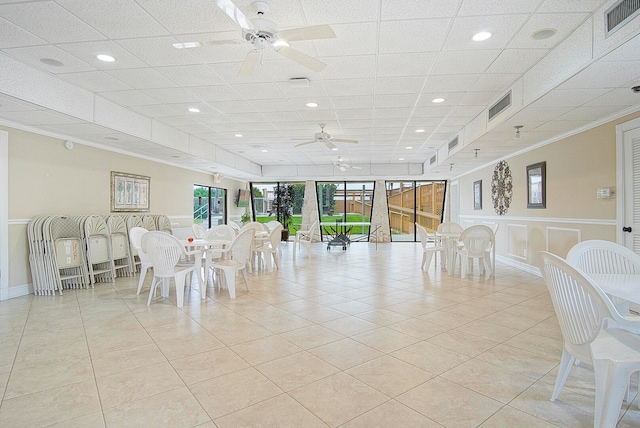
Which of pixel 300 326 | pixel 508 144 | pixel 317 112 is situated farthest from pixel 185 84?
pixel 508 144

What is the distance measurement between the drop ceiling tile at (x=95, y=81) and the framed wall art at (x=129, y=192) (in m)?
2.64

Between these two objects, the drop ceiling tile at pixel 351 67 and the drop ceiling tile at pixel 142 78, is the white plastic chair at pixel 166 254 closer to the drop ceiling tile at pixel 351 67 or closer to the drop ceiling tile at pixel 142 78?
the drop ceiling tile at pixel 142 78

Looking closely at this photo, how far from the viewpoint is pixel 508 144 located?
6.33 meters

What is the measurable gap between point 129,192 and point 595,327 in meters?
7.74

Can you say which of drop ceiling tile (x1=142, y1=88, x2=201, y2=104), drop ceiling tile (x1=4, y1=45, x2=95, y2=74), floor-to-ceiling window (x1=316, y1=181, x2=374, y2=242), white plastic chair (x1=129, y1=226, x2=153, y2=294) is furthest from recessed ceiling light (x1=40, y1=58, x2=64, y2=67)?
floor-to-ceiling window (x1=316, y1=181, x2=374, y2=242)

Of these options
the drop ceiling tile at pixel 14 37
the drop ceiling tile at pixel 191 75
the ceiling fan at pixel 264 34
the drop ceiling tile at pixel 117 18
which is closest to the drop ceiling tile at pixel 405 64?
the ceiling fan at pixel 264 34

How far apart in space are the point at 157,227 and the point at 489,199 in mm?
8192

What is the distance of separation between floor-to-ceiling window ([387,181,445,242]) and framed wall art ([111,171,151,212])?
29.9ft

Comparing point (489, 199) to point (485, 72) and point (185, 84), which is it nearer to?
point (485, 72)

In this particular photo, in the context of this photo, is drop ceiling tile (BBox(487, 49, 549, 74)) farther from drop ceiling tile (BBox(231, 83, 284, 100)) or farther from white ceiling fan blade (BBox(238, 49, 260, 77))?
drop ceiling tile (BBox(231, 83, 284, 100))

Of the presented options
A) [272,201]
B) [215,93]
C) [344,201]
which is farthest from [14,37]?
[344,201]

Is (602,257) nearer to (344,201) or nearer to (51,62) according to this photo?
(51,62)

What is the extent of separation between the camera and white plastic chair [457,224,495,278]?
19.8 feet

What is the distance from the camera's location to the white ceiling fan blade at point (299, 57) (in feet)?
9.51
